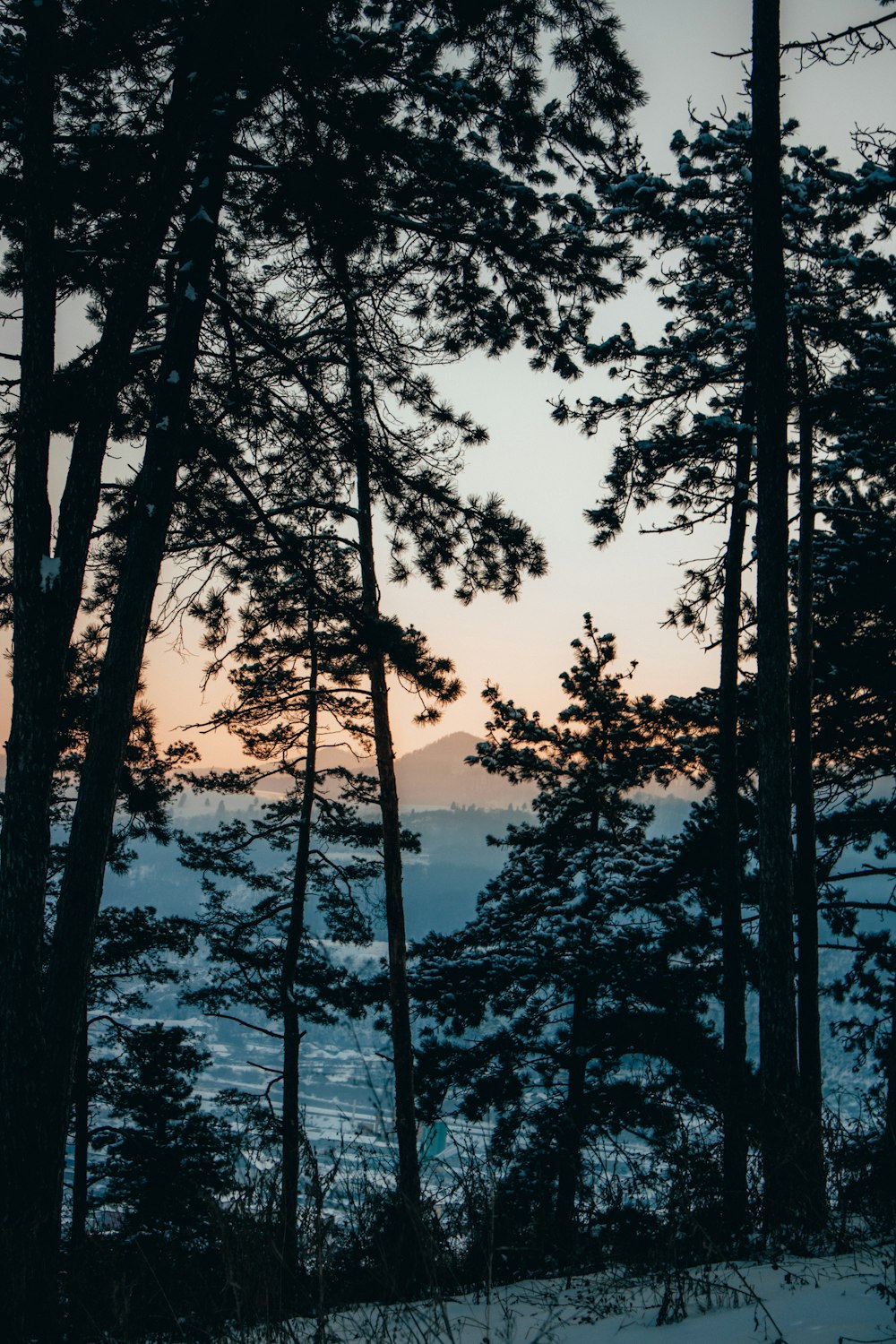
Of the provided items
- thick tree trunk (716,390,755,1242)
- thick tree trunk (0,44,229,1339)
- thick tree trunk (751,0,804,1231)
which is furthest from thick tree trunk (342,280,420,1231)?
thick tree trunk (716,390,755,1242)

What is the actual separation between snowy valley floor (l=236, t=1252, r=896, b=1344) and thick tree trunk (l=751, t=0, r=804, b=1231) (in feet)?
8.49

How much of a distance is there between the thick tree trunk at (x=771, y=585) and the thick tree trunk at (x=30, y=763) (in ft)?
14.8

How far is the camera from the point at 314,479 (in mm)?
7754

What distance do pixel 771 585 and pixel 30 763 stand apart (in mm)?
5475

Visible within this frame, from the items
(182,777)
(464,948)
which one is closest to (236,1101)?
(464,948)

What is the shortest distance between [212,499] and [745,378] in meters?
5.49

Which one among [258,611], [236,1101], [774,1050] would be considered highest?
[258,611]

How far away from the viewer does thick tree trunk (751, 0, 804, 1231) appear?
605 centimetres

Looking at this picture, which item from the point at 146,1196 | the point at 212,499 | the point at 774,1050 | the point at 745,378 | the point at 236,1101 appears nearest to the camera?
the point at 774,1050

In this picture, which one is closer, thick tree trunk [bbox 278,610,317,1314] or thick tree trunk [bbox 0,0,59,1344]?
thick tree trunk [bbox 0,0,59,1344]

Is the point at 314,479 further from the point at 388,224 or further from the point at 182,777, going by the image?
the point at 182,777

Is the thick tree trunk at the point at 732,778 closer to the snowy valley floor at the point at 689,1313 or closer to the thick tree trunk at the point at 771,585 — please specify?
the thick tree trunk at the point at 771,585

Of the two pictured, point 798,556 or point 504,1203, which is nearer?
point 504,1203

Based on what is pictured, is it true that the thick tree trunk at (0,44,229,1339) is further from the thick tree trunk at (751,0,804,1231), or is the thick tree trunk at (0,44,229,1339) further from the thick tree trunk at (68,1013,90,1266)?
the thick tree trunk at (68,1013,90,1266)
